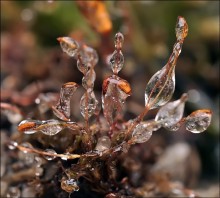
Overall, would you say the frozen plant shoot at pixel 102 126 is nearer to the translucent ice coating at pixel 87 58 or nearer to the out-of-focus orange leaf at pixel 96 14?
the translucent ice coating at pixel 87 58

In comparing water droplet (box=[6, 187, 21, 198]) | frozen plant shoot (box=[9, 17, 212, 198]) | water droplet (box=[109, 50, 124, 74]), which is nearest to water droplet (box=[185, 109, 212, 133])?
frozen plant shoot (box=[9, 17, 212, 198])

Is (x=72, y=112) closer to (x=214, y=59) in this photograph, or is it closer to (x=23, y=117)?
(x=23, y=117)

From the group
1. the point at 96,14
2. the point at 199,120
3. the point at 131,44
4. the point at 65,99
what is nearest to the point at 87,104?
the point at 65,99

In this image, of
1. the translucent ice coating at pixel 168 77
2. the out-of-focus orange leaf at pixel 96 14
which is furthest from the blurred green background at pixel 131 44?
the translucent ice coating at pixel 168 77

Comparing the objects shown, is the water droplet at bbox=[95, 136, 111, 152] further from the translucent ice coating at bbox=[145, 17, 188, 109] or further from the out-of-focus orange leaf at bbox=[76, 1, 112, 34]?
the out-of-focus orange leaf at bbox=[76, 1, 112, 34]

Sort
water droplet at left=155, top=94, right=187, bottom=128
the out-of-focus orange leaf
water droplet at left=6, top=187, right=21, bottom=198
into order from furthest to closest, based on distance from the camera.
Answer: the out-of-focus orange leaf
water droplet at left=6, top=187, right=21, bottom=198
water droplet at left=155, top=94, right=187, bottom=128

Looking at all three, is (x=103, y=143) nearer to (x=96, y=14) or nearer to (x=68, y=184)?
(x=68, y=184)
